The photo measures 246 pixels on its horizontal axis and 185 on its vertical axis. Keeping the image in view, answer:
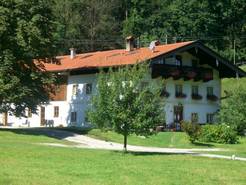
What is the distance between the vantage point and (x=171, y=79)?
188 ft

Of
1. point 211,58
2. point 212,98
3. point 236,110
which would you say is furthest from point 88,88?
point 236,110

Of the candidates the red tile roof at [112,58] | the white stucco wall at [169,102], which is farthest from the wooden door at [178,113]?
the red tile roof at [112,58]

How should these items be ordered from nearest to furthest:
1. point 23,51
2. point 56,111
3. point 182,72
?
1. point 23,51
2. point 182,72
3. point 56,111

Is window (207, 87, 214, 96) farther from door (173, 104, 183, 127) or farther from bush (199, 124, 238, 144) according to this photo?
bush (199, 124, 238, 144)

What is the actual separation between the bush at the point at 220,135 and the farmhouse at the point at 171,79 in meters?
9.53

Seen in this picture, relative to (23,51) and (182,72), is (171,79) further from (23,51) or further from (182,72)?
(23,51)

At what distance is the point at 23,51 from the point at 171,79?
1573 centimetres

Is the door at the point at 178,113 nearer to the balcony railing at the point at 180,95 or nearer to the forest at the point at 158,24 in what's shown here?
the balcony railing at the point at 180,95

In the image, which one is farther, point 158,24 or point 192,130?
point 158,24

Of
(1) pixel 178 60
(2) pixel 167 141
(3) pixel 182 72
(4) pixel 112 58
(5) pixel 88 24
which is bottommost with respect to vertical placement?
(2) pixel 167 141

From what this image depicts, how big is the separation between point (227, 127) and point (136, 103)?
1631 cm

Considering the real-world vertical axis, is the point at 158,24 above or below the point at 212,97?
above

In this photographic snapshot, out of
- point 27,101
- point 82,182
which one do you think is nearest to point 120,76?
point 82,182

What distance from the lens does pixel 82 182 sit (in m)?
18.8
